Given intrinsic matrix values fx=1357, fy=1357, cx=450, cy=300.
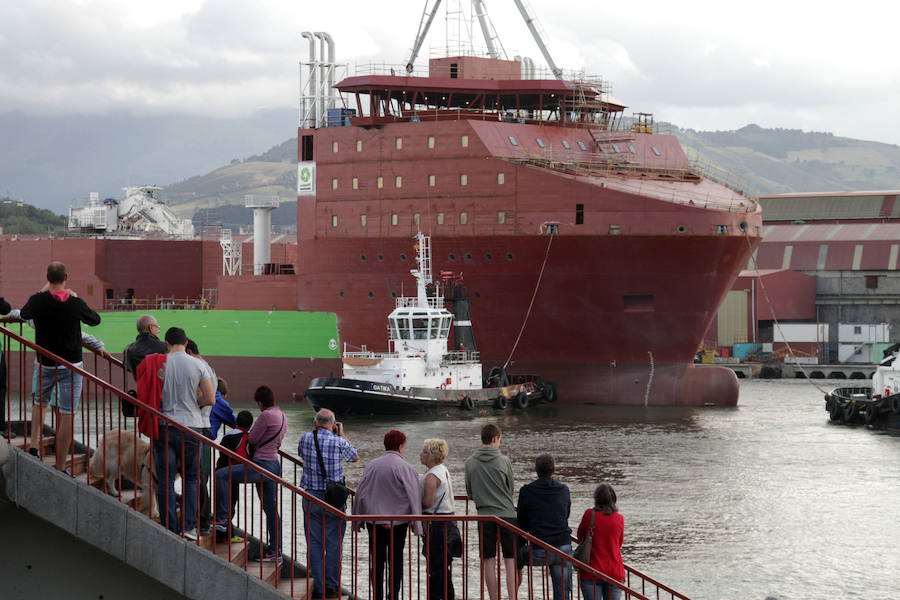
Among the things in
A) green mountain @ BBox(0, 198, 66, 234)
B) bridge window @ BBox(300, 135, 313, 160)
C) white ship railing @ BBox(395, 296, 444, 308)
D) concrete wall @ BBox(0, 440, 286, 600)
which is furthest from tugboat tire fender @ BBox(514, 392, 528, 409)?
green mountain @ BBox(0, 198, 66, 234)

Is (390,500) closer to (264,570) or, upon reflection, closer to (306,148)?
(264,570)

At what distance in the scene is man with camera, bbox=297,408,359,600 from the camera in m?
10.2

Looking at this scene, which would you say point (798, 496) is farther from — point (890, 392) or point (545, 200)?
point (545, 200)

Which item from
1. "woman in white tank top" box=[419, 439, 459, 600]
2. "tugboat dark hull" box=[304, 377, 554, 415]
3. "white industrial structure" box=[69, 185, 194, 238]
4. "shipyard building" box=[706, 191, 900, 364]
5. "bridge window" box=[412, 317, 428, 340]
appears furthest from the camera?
"shipyard building" box=[706, 191, 900, 364]

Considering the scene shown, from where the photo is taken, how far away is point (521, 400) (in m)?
39.2

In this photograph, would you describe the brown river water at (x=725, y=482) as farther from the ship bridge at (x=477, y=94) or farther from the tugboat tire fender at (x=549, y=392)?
the ship bridge at (x=477, y=94)

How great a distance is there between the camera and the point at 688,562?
1869 centimetres

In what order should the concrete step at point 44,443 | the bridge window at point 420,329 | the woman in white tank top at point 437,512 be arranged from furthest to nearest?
the bridge window at point 420,329
the woman in white tank top at point 437,512
the concrete step at point 44,443

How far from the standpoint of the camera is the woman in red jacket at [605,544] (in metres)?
10.6

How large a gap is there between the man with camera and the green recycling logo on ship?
119ft

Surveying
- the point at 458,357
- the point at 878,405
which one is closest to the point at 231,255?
the point at 458,357

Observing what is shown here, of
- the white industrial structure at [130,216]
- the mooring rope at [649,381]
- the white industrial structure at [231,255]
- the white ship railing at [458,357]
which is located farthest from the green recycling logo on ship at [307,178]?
the white industrial structure at [130,216]

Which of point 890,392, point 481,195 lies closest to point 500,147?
point 481,195

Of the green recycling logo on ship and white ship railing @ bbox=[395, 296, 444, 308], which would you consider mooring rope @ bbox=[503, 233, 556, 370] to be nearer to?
white ship railing @ bbox=[395, 296, 444, 308]
